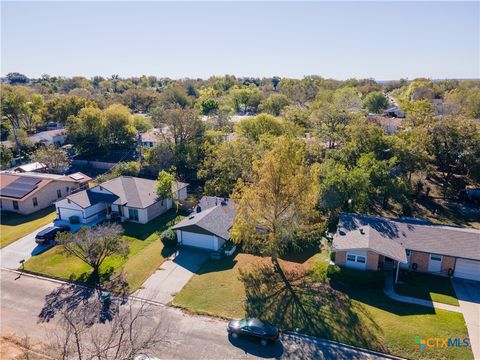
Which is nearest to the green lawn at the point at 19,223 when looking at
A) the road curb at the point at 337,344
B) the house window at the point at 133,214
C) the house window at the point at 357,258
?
the house window at the point at 133,214

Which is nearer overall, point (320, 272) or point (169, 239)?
point (320, 272)

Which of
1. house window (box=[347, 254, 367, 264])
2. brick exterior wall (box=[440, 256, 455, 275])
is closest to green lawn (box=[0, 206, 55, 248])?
house window (box=[347, 254, 367, 264])

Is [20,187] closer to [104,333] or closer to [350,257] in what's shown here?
[104,333]

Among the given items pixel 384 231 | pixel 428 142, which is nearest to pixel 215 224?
pixel 384 231

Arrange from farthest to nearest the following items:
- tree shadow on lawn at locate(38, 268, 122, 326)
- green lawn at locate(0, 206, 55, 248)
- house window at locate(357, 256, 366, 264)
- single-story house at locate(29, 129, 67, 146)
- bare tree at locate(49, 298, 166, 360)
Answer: single-story house at locate(29, 129, 67, 146)
green lawn at locate(0, 206, 55, 248)
house window at locate(357, 256, 366, 264)
tree shadow on lawn at locate(38, 268, 122, 326)
bare tree at locate(49, 298, 166, 360)

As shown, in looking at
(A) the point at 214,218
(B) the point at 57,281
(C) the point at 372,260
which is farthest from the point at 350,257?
(B) the point at 57,281

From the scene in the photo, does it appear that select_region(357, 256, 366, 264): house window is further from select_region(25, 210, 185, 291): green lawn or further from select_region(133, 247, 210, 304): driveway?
select_region(25, 210, 185, 291): green lawn
